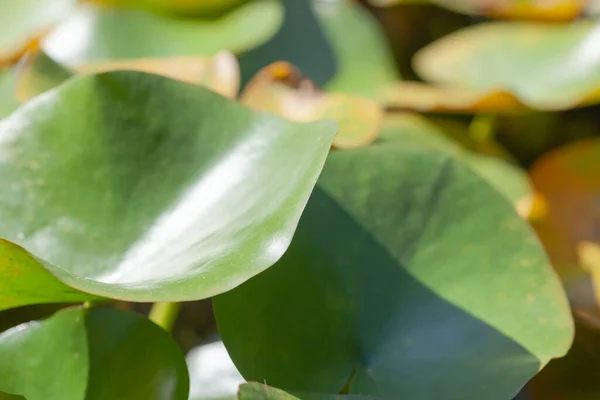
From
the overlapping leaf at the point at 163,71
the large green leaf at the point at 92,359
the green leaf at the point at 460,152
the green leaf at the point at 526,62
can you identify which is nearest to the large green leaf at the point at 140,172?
the large green leaf at the point at 92,359

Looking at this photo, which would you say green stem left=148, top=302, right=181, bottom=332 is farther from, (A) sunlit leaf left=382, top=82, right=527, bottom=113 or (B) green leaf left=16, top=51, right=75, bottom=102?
(A) sunlit leaf left=382, top=82, right=527, bottom=113

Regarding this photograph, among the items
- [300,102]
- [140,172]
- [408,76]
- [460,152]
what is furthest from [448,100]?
[140,172]

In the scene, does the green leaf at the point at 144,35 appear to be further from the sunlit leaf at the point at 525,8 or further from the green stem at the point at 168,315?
the green stem at the point at 168,315

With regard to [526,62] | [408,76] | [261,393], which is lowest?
[408,76]

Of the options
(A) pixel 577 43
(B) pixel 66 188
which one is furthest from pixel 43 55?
(A) pixel 577 43

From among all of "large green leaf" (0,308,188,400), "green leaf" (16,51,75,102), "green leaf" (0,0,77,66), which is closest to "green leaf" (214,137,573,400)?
"large green leaf" (0,308,188,400)

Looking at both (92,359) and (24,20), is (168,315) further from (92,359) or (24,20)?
(24,20)
